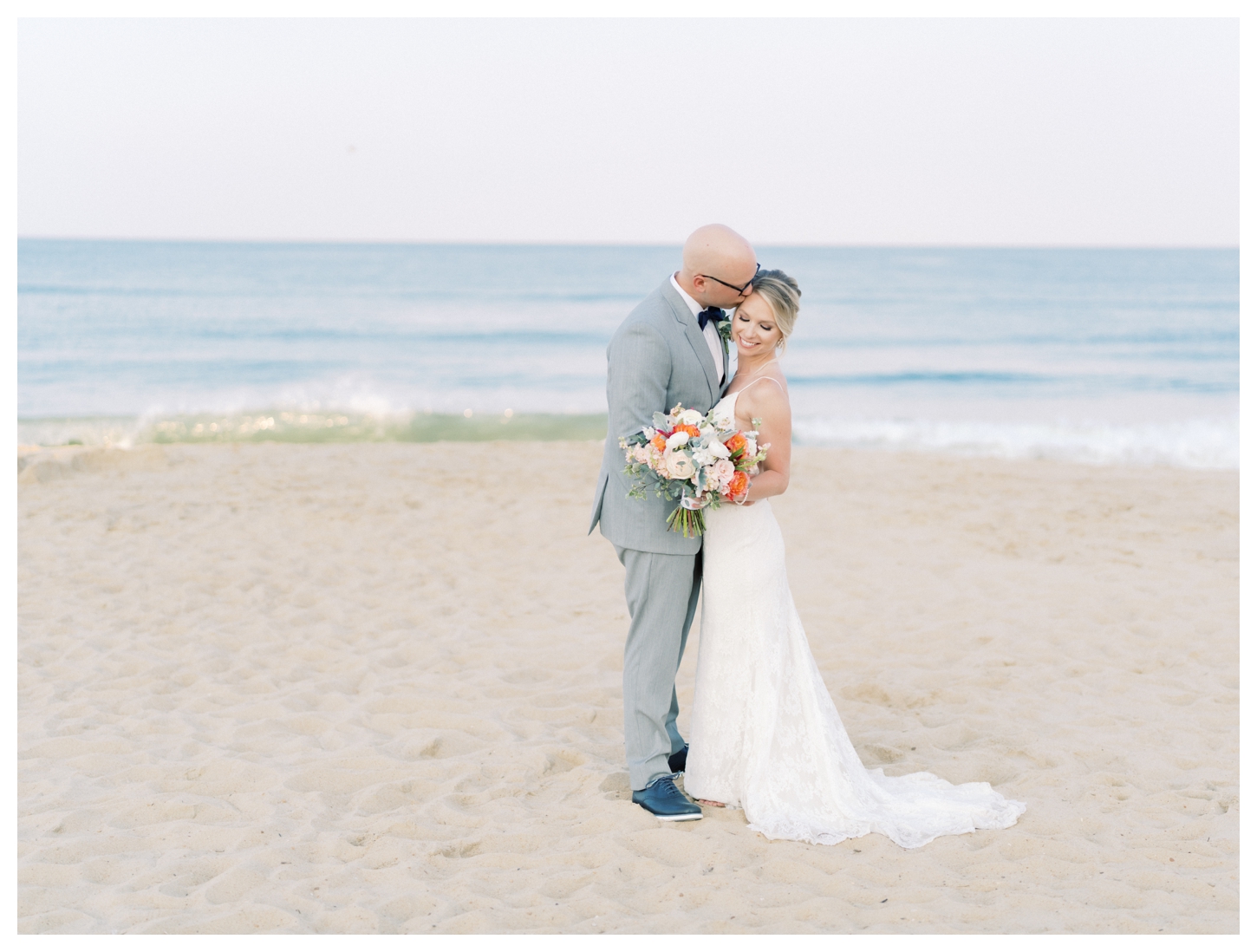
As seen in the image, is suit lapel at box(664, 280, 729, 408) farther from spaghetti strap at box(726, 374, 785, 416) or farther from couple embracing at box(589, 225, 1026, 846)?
spaghetti strap at box(726, 374, 785, 416)

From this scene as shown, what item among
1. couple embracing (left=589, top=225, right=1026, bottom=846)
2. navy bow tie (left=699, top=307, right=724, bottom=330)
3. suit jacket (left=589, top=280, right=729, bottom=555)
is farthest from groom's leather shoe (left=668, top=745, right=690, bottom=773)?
navy bow tie (left=699, top=307, right=724, bottom=330)

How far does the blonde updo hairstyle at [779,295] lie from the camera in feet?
12.2

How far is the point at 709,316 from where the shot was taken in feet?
13.1

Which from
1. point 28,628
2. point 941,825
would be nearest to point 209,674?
point 28,628

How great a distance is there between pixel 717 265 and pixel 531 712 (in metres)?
2.66

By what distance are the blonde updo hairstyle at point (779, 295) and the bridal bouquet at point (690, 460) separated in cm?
42

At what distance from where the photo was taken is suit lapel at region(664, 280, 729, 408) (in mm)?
3795

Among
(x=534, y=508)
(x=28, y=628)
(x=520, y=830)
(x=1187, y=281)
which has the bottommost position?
(x=520, y=830)

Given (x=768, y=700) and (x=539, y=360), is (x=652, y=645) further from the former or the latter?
(x=539, y=360)

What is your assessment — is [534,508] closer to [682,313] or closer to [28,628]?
[28,628]

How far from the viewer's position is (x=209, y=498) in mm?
9633

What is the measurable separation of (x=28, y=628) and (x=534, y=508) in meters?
4.67

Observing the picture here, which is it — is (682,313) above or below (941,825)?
above

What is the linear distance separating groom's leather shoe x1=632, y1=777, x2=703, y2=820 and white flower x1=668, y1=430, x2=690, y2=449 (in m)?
1.47
